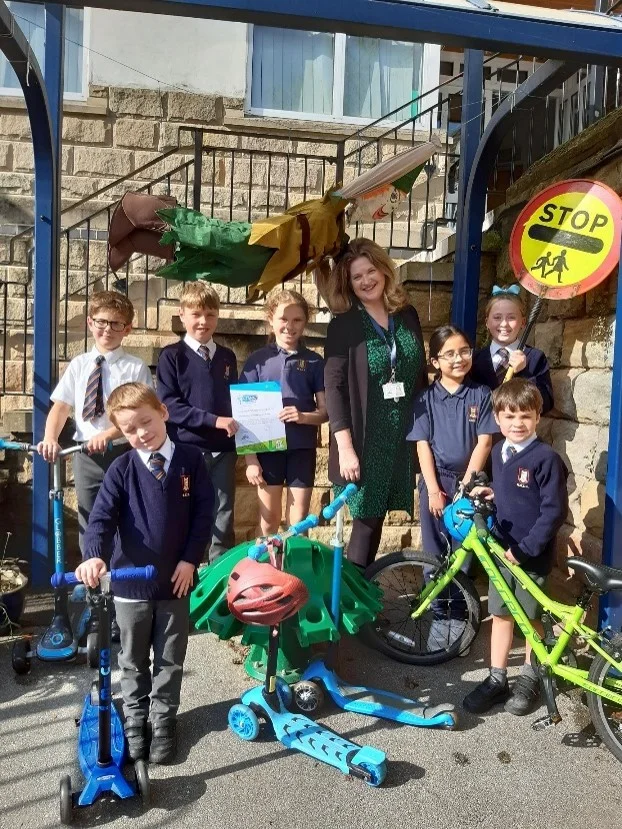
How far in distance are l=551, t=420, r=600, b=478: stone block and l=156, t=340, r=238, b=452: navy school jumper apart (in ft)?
6.64

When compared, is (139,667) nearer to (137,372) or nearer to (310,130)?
(137,372)

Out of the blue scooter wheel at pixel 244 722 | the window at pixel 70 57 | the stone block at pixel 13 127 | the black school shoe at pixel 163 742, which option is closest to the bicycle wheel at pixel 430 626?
the blue scooter wheel at pixel 244 722

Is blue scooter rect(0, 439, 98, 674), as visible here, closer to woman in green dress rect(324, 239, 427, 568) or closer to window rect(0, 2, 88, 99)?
woman in green dress rect(324, 239, 427, 568)

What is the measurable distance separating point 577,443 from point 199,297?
7.70 ft

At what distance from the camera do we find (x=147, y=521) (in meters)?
2.78

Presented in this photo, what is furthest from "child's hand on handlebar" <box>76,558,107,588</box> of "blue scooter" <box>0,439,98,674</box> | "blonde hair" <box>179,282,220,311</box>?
"blonde hair" <box>179,282,220,311</box>

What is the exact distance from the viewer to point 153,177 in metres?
7.38

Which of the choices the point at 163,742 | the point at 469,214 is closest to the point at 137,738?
the point at 163,742

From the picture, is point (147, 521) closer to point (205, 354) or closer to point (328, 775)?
point (328, 775)

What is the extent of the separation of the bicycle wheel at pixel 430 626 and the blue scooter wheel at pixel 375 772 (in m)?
1.03

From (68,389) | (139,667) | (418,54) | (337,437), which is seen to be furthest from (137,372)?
(418,54)

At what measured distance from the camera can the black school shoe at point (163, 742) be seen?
2.74 meters

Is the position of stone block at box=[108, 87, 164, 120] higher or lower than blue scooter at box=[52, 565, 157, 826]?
higher

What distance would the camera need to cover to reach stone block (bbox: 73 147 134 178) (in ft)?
23.9
